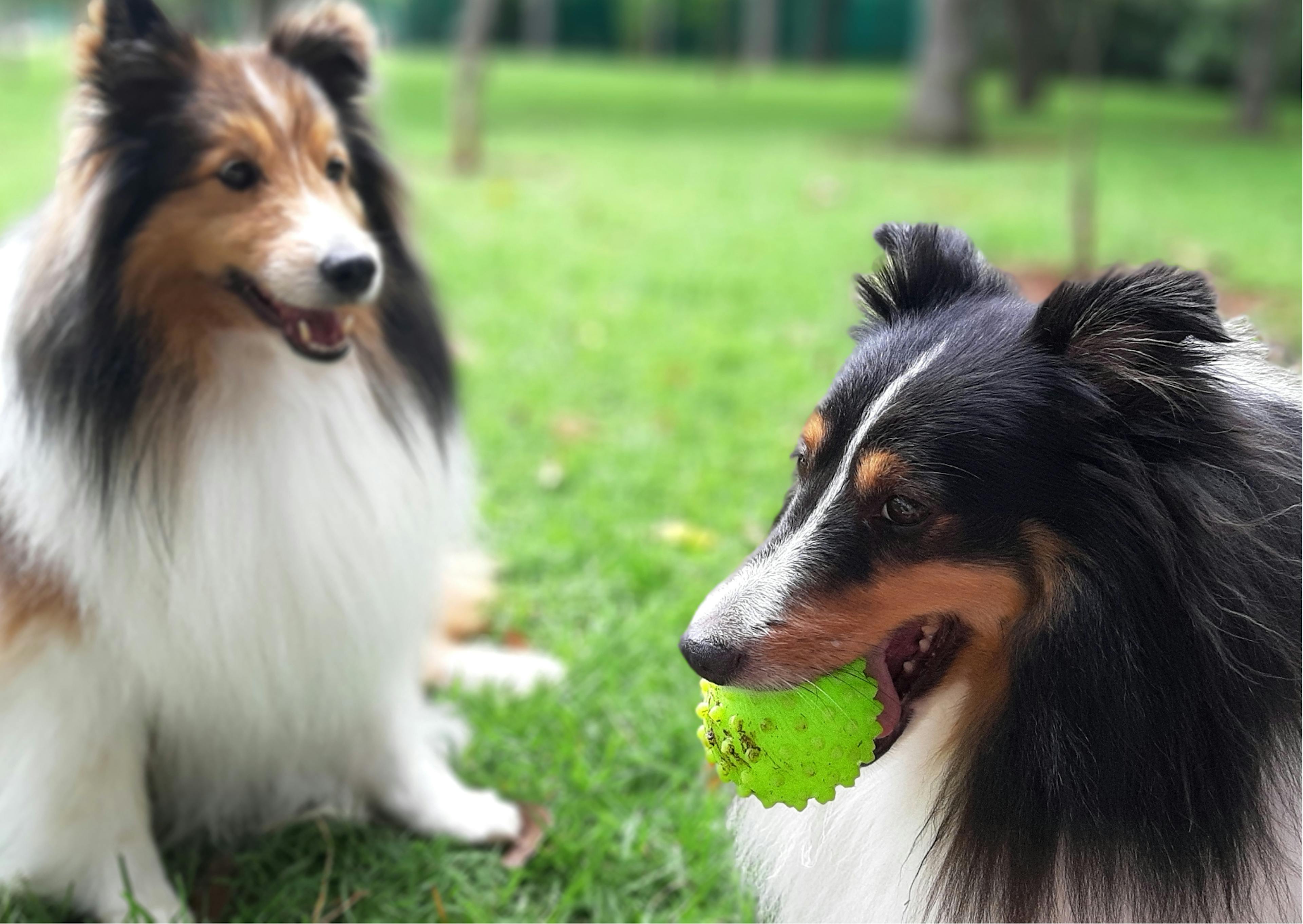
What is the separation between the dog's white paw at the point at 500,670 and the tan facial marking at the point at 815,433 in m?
1.75

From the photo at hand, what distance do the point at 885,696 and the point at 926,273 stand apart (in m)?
0.66

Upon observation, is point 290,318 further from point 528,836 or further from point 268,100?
point 528,836

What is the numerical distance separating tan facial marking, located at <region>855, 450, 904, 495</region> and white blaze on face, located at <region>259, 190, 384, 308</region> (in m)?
1.20

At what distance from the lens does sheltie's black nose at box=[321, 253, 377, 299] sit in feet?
7.29

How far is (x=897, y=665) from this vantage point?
168 cm

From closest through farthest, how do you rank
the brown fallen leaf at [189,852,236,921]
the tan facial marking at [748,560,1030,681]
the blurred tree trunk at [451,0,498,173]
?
the tan facial marking at [748,560,1030,681] → the brown fallen leaf at [189,852,236,921] → the blurred tree trunk at [451,0,498,173]

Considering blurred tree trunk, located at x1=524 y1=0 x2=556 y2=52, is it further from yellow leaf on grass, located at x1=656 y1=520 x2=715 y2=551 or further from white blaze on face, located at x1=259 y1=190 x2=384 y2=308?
white blaze on face, located at x1=259 y1=190 x2=384 y2=308

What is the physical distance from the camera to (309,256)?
7.29 feet

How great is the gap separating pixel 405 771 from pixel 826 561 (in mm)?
1555

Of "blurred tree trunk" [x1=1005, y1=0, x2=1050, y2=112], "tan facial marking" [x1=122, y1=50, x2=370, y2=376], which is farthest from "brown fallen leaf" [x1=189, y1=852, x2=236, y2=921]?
"blurred tree trunk" [x1=1005, y1=0, x2=1050, y2=112]

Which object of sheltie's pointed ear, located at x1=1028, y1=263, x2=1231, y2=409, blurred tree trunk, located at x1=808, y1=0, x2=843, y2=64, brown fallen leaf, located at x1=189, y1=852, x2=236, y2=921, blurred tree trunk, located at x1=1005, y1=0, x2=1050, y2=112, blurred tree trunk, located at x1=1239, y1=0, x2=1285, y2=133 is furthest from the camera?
blurred tree trunk, located at x1=808, y1=0, x2=843, y2=64

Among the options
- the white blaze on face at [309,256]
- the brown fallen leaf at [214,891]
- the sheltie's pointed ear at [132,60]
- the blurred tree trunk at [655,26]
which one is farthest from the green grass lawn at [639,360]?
the blurred tree trunk at [655,26]

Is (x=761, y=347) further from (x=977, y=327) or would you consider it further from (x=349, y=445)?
(x=977, y=327)

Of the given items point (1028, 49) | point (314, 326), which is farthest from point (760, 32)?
point (314, 326)
